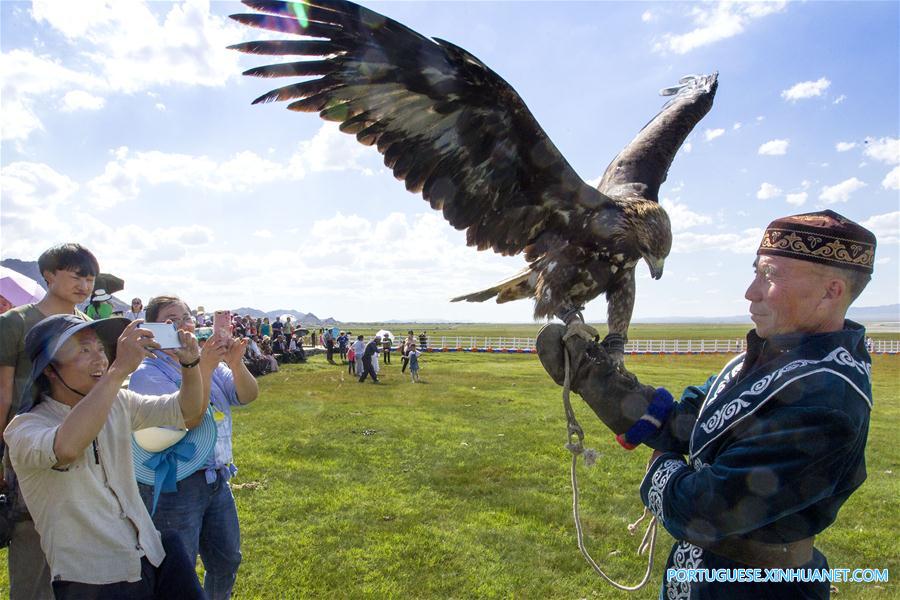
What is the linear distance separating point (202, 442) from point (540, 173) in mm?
2215

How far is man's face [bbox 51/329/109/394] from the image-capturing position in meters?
2.06

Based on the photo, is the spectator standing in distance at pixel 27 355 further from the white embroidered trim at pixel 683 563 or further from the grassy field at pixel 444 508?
the white embroidered trim at pixel 683 563

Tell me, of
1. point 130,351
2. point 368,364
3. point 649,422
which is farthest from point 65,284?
point 368,364

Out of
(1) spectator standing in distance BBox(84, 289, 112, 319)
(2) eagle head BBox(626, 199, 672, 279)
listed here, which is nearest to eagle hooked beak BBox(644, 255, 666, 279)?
(2) eagle head BBox(626, 199, 672, 279)

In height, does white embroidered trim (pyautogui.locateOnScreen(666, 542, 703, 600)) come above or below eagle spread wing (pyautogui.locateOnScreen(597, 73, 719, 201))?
below

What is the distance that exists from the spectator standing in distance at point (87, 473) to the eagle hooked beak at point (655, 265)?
7.61 ft

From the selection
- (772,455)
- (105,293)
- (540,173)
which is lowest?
(772,455)

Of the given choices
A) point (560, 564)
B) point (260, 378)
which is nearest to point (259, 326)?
point (260, 378)

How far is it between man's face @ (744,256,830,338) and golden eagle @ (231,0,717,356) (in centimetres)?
114

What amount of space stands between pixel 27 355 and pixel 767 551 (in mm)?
2771

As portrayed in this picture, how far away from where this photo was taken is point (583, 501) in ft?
19.4

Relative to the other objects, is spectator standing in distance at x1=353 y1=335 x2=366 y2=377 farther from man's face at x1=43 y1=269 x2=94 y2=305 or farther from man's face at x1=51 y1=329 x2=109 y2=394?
man's face at x1=51 y1=329 x2=109 y2=394

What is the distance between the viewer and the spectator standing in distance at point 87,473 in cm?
187

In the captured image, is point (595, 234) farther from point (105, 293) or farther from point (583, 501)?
point (105, 293)
